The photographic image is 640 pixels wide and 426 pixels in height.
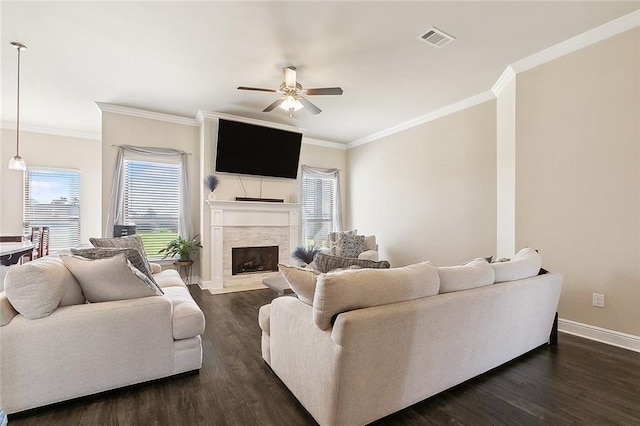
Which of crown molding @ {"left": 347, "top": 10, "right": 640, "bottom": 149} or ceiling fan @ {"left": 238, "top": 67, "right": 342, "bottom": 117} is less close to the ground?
crown molding @ {"left": 347, "top": 10, "right": 640, "bottom": 149}

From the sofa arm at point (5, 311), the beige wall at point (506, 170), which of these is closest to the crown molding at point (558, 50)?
the beige wall at point (506, 170)

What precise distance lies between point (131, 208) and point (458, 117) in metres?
5.52

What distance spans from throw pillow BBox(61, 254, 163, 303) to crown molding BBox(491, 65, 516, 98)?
437cm

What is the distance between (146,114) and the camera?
16.1ft

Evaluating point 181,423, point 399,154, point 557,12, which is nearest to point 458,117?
point 399,154

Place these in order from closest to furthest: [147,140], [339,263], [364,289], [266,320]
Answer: [364,289], [339,263], [266,320], [147,140]

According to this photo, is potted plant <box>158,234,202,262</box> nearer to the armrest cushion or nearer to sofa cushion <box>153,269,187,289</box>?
sofa cushion <box>153,269,187,289</box>

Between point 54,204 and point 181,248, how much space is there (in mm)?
3106

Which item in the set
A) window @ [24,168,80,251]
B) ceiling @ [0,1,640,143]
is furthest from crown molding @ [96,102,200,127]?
window @ [24,168,80,251]

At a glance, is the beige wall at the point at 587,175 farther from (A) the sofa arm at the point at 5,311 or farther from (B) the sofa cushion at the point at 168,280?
(A) the sofa arm at the point at 5,311

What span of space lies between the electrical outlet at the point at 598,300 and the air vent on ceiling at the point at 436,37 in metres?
2.85

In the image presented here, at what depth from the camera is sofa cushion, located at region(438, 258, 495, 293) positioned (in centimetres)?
192

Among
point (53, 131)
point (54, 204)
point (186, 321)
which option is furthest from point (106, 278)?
point (53, 131)

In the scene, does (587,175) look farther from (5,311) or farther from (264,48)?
(5,311)
